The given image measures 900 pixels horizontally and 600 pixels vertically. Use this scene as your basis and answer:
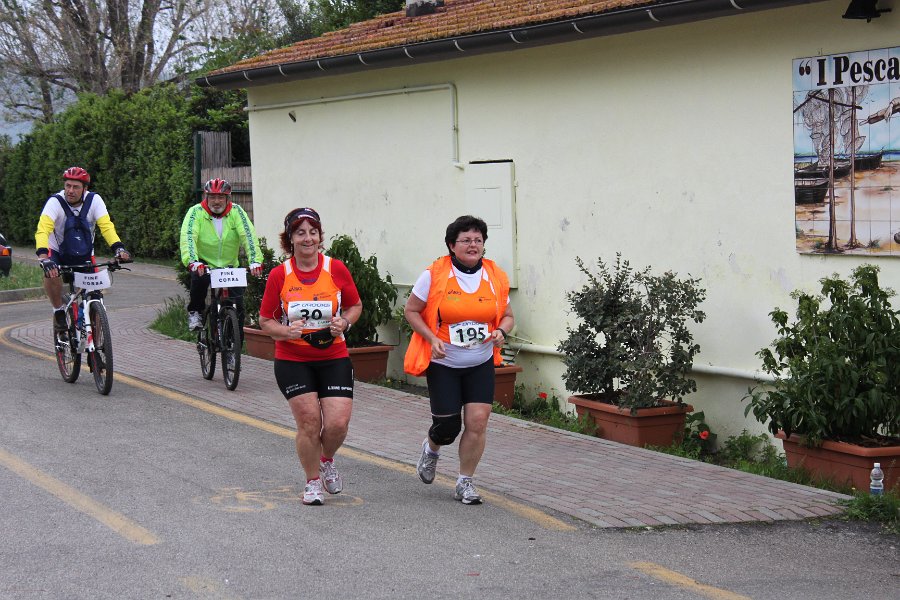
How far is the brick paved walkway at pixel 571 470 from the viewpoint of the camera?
712cm

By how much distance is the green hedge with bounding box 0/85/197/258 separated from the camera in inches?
1042

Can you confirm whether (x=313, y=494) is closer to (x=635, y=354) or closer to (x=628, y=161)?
(x=635, y=354)

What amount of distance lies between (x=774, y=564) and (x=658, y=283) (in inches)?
144

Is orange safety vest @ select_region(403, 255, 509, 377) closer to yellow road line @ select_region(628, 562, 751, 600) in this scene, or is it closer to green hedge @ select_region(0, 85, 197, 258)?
yellow road line @ select_region(628, 562, 751, 600)

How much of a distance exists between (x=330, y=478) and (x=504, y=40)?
16.0 ft

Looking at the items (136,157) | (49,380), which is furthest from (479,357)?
(136,157)

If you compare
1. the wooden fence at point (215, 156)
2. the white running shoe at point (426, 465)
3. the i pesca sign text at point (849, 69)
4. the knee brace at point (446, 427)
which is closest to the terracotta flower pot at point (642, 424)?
the white running shoe at point (426, 465)

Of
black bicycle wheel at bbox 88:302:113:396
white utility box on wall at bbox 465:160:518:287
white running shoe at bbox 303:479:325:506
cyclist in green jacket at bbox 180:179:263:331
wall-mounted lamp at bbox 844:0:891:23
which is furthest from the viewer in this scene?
white utility box on wall at bbox 465:160:518:287

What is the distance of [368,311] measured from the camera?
12.5m

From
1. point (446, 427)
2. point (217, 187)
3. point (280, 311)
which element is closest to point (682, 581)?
point (446, 427)

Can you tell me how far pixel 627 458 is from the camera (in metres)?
8.71

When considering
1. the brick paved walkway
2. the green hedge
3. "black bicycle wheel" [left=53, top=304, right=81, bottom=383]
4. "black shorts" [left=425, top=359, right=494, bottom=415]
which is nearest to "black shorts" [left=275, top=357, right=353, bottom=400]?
"black shorts" [left=425, top=359, right=494, bottom=415]

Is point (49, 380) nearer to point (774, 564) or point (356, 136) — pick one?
point (356, 136)

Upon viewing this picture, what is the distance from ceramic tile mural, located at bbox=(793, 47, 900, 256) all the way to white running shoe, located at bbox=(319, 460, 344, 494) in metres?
3.74
